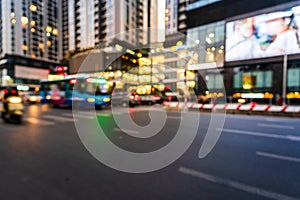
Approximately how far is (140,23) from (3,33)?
51.4 meters

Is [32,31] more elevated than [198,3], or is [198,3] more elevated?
[32,31]

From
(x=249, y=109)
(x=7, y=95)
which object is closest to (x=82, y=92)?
(x=7, y=95)

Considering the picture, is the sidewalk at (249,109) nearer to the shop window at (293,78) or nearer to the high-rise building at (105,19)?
the shop window at (293,78)

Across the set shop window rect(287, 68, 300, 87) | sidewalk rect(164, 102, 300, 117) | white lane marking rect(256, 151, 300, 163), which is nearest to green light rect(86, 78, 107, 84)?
sidewalk rect(164, 102, 300, 117)

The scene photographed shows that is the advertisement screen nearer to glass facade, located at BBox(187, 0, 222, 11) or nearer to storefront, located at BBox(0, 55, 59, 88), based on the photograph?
glass facade, located at BBox(187, 0, 222, 11)

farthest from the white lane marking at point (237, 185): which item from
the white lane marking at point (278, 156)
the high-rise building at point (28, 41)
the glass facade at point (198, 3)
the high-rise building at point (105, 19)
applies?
the high-rise building at point (28, 41)

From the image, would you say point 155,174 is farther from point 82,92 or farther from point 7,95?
point 82,92

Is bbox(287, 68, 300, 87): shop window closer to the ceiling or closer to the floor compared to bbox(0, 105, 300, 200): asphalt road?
closer to the ceiling

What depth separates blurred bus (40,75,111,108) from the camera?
13.1m

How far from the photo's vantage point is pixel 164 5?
5.27m

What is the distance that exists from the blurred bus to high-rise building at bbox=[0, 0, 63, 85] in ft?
143

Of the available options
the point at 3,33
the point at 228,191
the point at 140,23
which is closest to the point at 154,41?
the point at 228,191

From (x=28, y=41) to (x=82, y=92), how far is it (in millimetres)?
72534

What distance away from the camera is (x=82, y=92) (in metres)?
13.0
